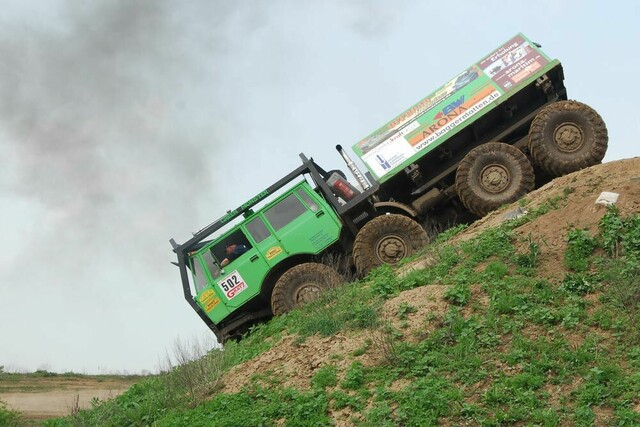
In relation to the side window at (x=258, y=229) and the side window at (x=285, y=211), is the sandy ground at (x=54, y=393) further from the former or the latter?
the side window at (x=285, y=211)

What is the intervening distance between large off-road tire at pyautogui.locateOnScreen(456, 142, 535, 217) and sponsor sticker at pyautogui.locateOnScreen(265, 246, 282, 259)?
11.9 feet

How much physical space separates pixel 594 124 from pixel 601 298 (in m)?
6.14

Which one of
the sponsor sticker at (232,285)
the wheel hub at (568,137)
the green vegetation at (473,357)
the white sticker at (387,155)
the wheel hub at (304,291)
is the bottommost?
the green vegetation at (473,357)

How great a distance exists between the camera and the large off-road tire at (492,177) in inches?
620


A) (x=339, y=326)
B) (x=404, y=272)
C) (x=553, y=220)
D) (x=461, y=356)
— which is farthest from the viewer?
(x=404, y=272)

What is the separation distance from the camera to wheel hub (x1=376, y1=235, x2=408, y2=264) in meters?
15.9

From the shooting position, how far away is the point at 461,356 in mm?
9797

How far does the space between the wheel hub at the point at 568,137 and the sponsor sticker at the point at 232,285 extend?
6.52 meters

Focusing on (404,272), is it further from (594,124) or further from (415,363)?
(594,124)

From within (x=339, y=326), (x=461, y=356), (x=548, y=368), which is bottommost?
(x=548, y=368)

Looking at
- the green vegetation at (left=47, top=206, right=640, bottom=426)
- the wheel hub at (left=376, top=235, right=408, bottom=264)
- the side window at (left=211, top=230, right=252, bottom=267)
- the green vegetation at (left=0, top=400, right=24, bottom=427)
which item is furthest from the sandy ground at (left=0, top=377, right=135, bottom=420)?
the wheel hub at (left=376, top=235, right=408, bottom=264)

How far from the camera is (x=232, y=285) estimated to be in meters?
16.3

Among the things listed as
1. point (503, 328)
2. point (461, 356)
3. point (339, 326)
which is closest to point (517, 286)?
point (503, 328)

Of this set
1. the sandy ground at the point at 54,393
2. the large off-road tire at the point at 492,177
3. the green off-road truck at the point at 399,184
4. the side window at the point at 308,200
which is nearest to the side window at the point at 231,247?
the green off-road truck at the point at 399,184
